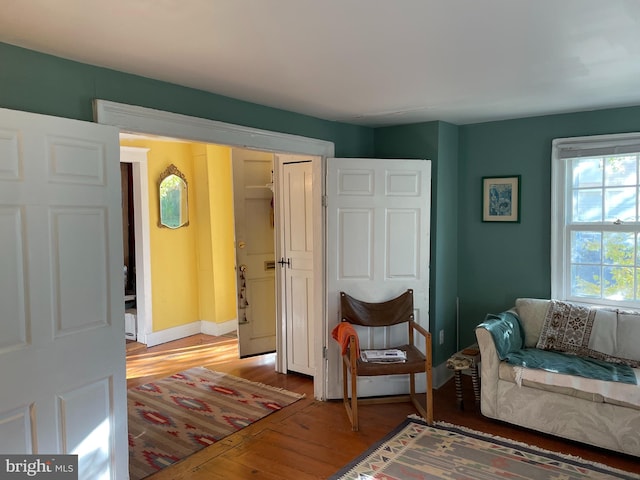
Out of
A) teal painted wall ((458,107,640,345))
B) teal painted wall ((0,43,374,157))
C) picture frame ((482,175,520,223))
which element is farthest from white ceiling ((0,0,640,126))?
picture frame ((482,175,520,223))

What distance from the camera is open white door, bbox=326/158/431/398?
12.6ft

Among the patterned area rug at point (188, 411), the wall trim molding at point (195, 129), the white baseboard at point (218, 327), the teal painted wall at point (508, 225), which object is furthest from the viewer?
the white baseboard at point (218, 327)

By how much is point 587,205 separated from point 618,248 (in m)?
0.40

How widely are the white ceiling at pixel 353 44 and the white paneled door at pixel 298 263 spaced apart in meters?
1.15

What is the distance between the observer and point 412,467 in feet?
9.52

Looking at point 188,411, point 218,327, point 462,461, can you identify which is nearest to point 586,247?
point 462,461

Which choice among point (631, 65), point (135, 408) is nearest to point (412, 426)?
point (135, 408)

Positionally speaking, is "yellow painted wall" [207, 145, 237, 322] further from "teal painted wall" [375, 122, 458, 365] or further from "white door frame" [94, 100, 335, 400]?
"teal painted wall" [375, 122, 458, 365]

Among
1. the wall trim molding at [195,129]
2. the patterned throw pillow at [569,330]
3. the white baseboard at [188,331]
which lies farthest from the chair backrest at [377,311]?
the white baseboard at [188,331]

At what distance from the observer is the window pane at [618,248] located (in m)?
3.73

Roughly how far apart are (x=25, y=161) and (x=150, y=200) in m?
3.54

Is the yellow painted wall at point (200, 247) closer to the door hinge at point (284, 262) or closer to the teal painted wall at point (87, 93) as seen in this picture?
the door hinge at point (284, 262)

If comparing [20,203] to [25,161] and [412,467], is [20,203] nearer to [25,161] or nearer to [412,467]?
[25,161]

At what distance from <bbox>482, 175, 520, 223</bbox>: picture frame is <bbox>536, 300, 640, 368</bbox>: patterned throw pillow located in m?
0.86
